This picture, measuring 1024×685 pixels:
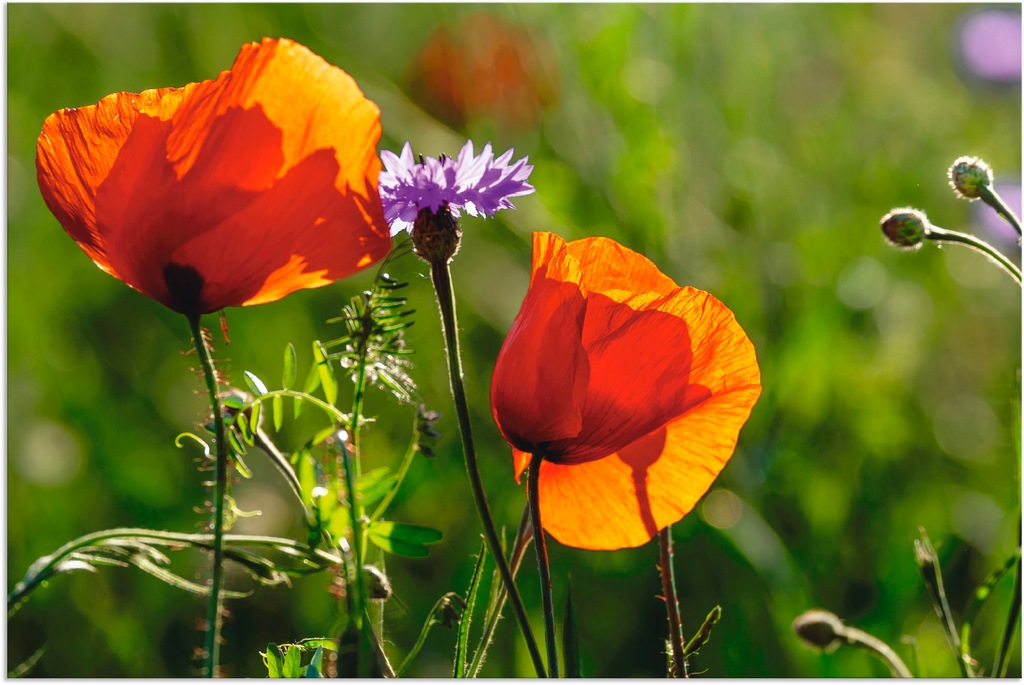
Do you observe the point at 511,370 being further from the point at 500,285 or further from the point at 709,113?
the point at 709,113

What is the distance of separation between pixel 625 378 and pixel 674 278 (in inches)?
28.2

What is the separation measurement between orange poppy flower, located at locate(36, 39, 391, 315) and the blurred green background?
30cm

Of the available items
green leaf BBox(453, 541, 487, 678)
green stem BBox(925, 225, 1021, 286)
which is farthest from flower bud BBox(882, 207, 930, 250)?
green leaf BBox(453, 541, 487, 678)

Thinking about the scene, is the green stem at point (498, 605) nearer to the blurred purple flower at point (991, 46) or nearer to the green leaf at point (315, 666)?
the green leaf at point (315, 666)

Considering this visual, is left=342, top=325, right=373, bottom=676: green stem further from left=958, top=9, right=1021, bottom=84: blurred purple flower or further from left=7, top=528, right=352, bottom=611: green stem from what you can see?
left=958, top=9, right=1021, bottom=84: blurred purple flower

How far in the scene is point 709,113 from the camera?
1323 millimetres

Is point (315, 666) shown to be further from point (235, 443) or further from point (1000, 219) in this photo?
point (1000, 219)

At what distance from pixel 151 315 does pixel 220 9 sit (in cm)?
46

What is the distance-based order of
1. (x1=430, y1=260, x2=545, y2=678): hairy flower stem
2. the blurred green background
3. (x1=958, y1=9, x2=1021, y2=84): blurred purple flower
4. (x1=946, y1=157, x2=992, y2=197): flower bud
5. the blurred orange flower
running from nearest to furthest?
(x1=430, y1=260, x2=545, y2=678): hairy flower stem, (x1=946, y1=157, x2=992, y2=197): flower bud, the blurred green background, the blurred orange flower, (x1=958, y1=9, x2=1021, y2=84): blurred purple flower

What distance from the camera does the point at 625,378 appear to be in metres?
0.41

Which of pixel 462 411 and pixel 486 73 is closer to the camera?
pixel 462 411

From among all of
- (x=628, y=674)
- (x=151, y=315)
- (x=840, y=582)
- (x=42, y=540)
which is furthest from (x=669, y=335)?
(x=151, y=315)

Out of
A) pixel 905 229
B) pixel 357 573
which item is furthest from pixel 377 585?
pixel 905 229

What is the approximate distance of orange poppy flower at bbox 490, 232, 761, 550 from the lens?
40cm
